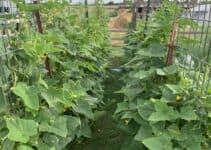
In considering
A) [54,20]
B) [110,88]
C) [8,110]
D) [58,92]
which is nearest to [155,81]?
[58,92]

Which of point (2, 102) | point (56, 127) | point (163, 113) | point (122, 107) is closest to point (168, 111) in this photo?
point (163, 113)

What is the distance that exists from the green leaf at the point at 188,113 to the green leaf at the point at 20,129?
0.75 meters

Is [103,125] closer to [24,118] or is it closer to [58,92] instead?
[58,92]

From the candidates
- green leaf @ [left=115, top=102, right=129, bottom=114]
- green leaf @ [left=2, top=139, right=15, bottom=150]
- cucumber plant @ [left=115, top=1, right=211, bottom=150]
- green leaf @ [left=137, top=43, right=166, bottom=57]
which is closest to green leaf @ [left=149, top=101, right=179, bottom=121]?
cucumber plant @ [left=115, top=1, right=211, bottom=150]

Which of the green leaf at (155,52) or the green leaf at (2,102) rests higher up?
the green leaf at (155,52)

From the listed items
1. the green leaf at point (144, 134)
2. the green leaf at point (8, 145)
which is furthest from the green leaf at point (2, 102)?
the green leaf at point (144, 134)

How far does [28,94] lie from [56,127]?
232mm

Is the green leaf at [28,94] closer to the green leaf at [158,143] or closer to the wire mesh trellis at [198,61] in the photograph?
the green leaf at [158,143]

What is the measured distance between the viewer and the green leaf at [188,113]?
172 centimetres

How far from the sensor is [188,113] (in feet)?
5.75

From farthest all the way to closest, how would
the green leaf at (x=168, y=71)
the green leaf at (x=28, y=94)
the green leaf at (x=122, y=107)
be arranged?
the green leaf at (x=122, y=107) < the green leaf at (x=168, y=71) < the green leaf at (x=28, y=94)

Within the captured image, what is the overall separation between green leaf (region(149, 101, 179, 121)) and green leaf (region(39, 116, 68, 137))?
458mm

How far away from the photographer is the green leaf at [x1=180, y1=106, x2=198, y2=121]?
172 centimetres

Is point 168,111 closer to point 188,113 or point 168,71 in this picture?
point 188,113
